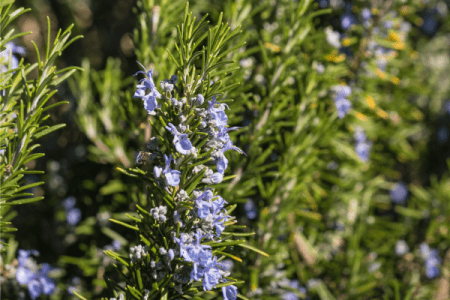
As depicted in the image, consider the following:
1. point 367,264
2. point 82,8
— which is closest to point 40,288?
point 367,264

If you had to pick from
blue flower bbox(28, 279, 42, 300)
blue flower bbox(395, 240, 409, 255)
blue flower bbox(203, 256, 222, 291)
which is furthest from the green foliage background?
blue flower bbox(203, 256, 222, 291)

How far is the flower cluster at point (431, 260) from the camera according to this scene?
3.96ft

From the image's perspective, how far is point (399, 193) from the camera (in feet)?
5.69

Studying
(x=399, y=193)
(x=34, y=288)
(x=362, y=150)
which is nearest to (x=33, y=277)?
(x=34, y=288)

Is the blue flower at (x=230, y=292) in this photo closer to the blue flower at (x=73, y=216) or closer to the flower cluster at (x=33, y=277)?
the flower cluster at (x=33, y=277)

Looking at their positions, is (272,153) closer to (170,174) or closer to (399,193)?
(170,174)

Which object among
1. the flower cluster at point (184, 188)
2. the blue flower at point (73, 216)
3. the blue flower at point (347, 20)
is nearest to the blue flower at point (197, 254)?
the flower cluster at point (184, 188)

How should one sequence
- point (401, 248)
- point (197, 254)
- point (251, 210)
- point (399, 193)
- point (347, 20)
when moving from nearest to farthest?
point (197, 254)
point (251, 210)
point (347, 20)
point (401, 248)
point (399, 193)

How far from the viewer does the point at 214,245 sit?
0.59 m

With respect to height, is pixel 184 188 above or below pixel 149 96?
below

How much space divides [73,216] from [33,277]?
13.3 inches

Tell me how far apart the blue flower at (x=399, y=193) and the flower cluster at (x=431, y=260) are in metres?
0.46

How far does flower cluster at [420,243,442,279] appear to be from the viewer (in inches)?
47.5

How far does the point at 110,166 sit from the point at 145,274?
0.71m
